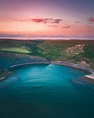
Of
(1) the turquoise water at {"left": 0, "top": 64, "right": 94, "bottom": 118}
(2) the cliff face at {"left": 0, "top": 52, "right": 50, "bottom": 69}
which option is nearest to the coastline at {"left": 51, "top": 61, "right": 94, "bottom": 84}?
(1) the turquoise water at {"left": 0, "top": 64, "right": 94, "bottom": 118}

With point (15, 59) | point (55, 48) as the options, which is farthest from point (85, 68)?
point (15, 59)

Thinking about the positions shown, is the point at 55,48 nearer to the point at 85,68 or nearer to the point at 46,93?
the point at 85,68

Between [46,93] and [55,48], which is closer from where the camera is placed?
[46,93]

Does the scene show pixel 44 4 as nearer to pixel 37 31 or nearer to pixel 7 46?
pixel 37 31

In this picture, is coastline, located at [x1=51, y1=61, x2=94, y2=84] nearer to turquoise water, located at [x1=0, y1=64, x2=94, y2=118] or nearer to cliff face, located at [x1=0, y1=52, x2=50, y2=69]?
turquoise water, located at [x1=0, y1=64, x2=94, y2=118]

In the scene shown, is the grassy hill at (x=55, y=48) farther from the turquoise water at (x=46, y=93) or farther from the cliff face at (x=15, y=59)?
the turquoise water at (x=46, y=93)
